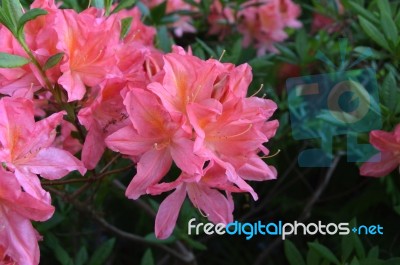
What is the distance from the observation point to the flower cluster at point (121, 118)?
0.86m

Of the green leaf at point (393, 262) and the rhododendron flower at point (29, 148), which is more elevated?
the rhododendron flower at point (29, 148)

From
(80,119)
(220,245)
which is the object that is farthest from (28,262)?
(220,245)

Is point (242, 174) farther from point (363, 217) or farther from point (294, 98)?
point (363, 217)

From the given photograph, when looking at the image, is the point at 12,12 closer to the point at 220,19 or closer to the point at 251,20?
the point at 220,19

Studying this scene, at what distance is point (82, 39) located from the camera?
96 centimetres

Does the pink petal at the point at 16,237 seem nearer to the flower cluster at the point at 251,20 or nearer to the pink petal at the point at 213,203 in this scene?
the pink petal at the point at 213,203

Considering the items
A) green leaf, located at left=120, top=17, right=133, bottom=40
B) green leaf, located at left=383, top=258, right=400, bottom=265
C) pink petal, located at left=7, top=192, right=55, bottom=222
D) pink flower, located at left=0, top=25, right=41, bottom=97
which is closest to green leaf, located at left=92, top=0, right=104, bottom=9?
green leaf, located at left=120, top=17, right=133, bottom=40

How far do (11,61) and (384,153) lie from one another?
596 mm

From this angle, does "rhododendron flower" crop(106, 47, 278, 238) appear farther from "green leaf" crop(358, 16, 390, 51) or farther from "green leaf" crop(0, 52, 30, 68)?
"green leaf" crop(358, 16, 390, 51)

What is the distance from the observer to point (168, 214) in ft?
3.10

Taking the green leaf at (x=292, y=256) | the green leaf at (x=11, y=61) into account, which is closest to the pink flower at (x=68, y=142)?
the green leaf at (x=11, y=61)

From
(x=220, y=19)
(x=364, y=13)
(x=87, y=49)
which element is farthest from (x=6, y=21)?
(x=220, y=19)

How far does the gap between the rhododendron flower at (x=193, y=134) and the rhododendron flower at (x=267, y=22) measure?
91cm

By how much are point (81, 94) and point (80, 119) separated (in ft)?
0.12
